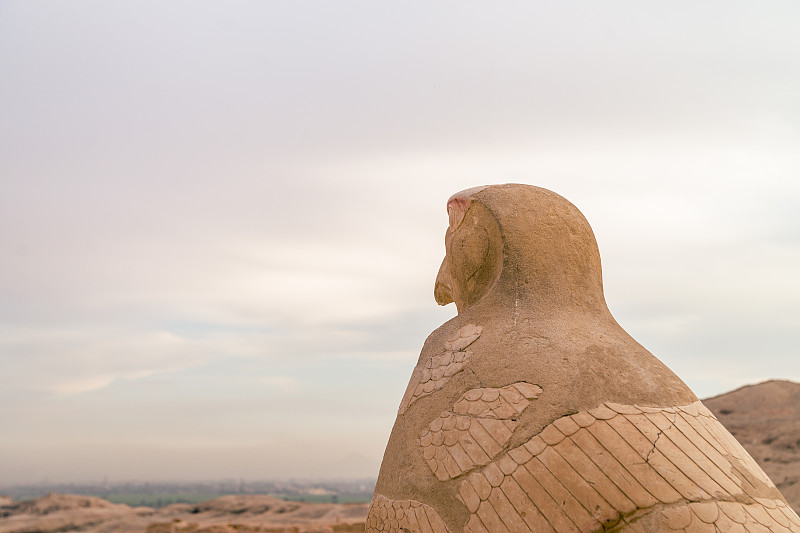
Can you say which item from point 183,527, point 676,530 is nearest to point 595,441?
point 676,530

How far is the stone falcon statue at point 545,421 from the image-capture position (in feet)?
8.30

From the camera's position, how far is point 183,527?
48.4 ft

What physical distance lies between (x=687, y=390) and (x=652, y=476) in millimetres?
687

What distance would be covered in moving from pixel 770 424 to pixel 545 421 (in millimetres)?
13826

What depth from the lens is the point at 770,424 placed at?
13.9m

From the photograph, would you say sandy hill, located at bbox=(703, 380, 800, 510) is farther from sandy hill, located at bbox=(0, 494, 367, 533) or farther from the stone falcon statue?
the stone falcon statue

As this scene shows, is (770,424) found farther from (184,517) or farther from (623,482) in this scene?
(184,517)

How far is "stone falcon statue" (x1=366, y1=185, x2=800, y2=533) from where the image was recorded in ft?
8.30

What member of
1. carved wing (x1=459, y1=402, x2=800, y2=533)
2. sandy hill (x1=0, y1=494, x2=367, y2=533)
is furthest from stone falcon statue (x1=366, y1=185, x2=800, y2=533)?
sandy hill (x1=0, y1=494, x2=367, y2=533)

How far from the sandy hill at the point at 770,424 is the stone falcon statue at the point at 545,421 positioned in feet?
32.6

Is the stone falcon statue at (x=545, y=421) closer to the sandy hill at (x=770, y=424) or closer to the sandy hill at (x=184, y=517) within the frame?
the sandy hill at (x=770, y=424)

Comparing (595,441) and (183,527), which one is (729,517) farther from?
(183,527)

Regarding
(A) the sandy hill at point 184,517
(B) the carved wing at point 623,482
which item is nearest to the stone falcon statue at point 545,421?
(B) the carved wing at point 623,482

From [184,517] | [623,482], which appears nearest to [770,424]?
[623,482]
